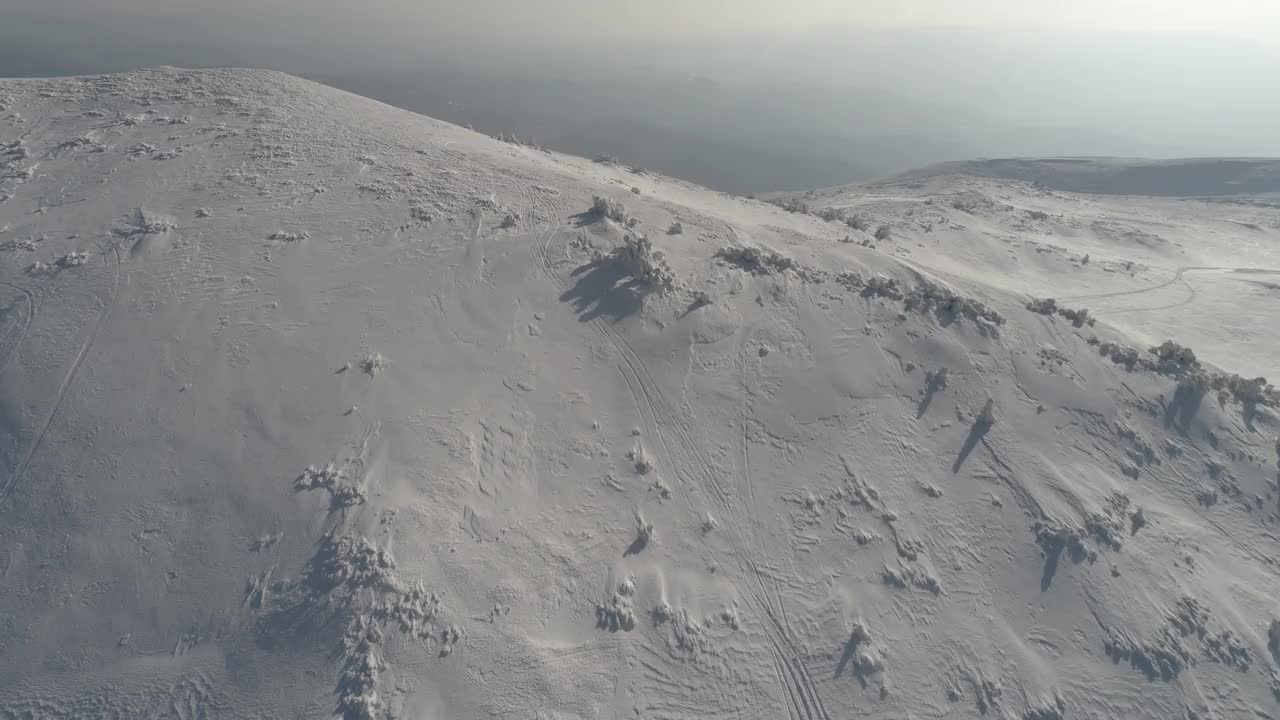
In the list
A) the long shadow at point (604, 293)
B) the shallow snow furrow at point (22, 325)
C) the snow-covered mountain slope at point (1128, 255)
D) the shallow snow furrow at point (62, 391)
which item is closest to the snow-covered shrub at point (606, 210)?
the long shadow at point (604, 293)

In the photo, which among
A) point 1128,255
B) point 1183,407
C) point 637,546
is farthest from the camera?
point 1128,255

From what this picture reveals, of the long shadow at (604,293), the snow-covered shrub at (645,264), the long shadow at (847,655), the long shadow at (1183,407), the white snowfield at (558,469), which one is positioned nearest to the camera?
the white snowfield at (558,469)

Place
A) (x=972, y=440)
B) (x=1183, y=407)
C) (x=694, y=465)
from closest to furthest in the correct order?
(x=694, y=465) → (x=972, y=440) → (x=1183, y=407)

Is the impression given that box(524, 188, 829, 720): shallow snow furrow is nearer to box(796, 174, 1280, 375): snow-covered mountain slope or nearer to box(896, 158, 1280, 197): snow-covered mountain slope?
box(796, 174, 1280, 375): snow-covered mountain slope

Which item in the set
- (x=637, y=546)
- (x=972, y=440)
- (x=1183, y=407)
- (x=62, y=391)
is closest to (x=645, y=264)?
(x=637, y=546)

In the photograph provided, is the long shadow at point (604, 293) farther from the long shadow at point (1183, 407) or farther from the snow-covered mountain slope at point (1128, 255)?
the long shadow at point (1183, 407)

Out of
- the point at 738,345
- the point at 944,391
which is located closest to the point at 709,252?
the point at 738,345

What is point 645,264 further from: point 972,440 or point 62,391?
point 62,391
